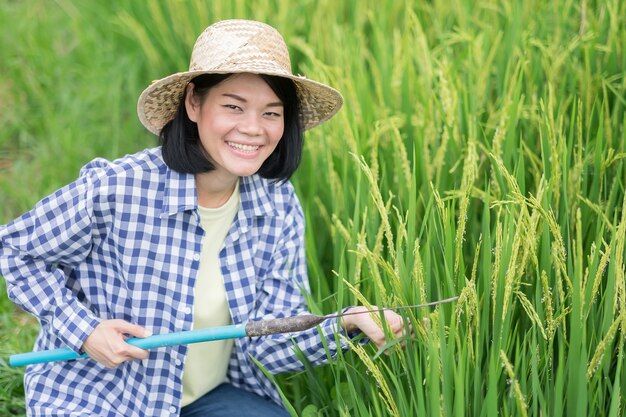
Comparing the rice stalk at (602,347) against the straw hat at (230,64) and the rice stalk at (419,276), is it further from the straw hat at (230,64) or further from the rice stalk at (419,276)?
the straw hat at (230,64)

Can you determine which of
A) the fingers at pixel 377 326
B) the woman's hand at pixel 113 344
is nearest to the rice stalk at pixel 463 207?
the fingers at pixel 377 326

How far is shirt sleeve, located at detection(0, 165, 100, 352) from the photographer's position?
1.90m

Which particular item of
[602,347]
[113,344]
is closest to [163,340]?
[113,344]

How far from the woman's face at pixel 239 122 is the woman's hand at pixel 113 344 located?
0.41 m

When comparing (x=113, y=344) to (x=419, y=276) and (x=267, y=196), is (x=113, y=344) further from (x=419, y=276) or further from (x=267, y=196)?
(x=419, y=276)

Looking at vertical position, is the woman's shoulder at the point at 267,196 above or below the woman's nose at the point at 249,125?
below

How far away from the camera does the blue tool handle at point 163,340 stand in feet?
5.90

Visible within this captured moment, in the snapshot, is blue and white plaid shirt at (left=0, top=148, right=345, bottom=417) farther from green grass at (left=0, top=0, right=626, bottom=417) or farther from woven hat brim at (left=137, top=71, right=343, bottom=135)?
green grass at (left=0, top=0, right=626, bottom=417)

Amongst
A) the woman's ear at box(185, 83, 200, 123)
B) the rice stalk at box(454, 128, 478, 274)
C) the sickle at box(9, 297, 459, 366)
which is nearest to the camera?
the rice stalk at box(454, 128, 478, 274)

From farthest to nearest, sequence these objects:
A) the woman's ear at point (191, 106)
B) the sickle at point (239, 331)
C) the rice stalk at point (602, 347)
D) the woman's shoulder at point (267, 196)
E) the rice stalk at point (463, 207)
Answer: the woman's shoulder at point (267, 196)
the woman's ear at point (191, 106)
the sickle at point (239, 331)
the rice stalk at point (463, 207)
the rice stalk at point (602, 347)

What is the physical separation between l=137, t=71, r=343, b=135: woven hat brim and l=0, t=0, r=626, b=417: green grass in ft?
0.58

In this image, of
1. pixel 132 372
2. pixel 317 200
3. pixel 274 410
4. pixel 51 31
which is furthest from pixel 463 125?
pixel 51 31

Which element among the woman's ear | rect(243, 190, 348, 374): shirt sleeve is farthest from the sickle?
the woman's ear

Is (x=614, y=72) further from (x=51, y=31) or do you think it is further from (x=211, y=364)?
(x=51, y=31)
